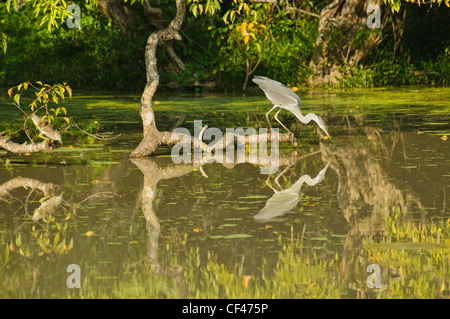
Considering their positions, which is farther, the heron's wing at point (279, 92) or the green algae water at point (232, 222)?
the heron's wing at point (279, 92)

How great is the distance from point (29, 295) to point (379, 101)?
1285 centimetres

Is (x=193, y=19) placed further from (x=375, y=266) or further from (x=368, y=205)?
(x=375, y=266)

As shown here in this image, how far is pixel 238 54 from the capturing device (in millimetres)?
20484

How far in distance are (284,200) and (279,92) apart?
3283 millimetres

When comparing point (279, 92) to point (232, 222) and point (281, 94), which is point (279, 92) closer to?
point (281, 94)

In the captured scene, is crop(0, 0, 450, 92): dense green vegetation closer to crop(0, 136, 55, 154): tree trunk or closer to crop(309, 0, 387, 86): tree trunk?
crop(309, 0, 387, 86): tree trunk

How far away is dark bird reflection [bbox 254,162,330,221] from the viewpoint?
243 inches

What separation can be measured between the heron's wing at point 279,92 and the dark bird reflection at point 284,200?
6.57ft

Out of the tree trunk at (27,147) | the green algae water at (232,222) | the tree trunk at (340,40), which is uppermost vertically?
the tree trunk at (340,40)

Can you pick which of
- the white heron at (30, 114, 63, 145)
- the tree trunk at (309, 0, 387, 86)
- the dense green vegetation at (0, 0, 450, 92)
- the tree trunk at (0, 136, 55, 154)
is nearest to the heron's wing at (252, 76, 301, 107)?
the white heron at (30, 114, 63, 145)

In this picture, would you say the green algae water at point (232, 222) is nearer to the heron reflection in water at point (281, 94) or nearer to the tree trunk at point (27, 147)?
the tree trunk at point (27, 147)

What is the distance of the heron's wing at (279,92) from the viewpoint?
9766 millimetres

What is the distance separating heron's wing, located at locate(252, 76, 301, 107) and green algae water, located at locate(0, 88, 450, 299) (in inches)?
22.8

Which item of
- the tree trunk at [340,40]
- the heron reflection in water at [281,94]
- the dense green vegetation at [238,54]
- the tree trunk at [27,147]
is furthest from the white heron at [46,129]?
the tree trunk at [340,40]
